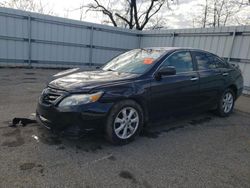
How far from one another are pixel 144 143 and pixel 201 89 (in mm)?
1746

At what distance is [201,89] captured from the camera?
423cm

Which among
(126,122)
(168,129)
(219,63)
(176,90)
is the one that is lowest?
(168,129)

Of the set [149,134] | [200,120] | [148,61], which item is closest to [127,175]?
[149,134]

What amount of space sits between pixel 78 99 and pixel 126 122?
83 centimetres

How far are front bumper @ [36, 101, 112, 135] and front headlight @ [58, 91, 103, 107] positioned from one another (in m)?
0.06

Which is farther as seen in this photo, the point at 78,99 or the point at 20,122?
the point at 20,122

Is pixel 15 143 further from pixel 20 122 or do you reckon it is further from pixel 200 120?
pixel 200 120

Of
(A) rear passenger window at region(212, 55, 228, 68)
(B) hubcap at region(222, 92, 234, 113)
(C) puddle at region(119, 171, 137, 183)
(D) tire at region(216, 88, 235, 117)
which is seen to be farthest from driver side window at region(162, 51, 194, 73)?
(C) puddle at region(119, 171, 137, 183)

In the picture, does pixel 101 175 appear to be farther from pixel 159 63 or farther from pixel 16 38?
pixel 16 38

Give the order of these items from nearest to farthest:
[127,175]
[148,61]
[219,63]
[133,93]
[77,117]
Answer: [127,175]
[77,117]
[133,93]
[148,61]
[219,63]

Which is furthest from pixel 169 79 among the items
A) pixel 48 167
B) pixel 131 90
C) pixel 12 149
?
pixel 12 149

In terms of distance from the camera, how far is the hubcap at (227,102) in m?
4.95

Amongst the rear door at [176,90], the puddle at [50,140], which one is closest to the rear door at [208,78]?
the rear door at [176,90]

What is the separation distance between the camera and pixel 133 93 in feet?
10.5
